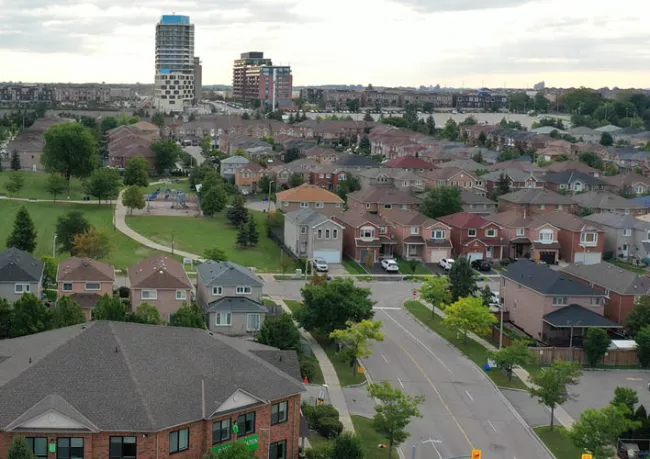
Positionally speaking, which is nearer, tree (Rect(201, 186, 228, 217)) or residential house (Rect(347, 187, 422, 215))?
tree (Rect(201, 186, 228, 217))

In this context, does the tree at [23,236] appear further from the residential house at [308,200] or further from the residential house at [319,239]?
the residential house at [308,200]

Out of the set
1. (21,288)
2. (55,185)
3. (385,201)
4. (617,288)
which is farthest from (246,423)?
(55,185)

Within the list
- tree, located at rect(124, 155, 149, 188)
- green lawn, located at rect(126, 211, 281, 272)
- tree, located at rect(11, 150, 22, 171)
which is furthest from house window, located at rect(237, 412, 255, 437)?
tree, located at rect(11, 150, 22, 171)

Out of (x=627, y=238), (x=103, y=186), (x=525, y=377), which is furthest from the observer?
(x=103, y=186)

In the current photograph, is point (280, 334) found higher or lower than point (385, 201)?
lower

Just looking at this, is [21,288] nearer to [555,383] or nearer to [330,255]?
[330,255]

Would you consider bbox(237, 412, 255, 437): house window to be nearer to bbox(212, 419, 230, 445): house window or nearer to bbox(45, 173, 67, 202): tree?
bbox(212, 419, 230, 445): house window
